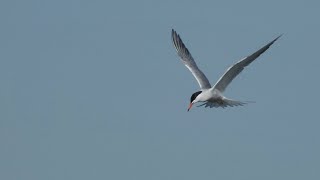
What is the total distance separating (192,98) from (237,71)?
7.91 feet

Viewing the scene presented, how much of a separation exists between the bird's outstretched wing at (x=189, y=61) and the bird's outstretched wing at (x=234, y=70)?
2048 millimetres

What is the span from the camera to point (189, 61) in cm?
3125

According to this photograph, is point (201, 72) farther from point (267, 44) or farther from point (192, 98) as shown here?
point (267, 44)

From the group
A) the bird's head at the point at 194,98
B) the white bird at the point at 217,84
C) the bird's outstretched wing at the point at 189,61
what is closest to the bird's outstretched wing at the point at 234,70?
the white bird at the point at 217,84

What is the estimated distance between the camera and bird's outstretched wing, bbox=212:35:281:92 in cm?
2404

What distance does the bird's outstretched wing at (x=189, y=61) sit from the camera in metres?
29.3

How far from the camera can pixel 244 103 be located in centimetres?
2589

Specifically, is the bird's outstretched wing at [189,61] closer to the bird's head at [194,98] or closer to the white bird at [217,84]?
the white bird at [217,84]

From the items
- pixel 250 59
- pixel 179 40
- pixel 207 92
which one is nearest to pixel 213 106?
pixel 207 92

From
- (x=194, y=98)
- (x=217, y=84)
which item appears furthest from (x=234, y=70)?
(x=194, y=98)

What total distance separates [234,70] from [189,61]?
19.3 feet

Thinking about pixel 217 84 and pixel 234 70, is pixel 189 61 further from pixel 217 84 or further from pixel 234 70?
pixel 234 70

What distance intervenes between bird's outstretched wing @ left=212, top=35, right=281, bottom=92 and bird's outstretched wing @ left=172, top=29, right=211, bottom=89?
2.05 m

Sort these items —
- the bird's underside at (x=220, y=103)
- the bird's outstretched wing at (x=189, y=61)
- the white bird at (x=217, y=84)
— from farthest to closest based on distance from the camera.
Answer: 1. the bird's outstretched wing at (x=189, y=61)
2. the bird's underside at (x=220, y=103)
3. the white bird at (x=217, y=84)
